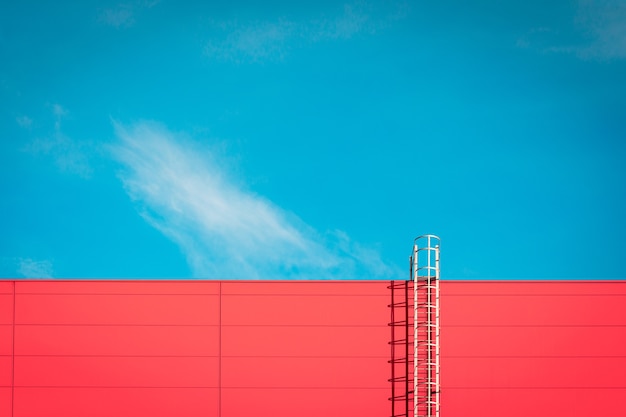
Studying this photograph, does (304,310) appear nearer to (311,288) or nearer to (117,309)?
(311,288)

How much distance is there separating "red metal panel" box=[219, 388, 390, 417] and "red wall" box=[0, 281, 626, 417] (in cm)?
2

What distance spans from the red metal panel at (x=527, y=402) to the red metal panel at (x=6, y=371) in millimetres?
7837

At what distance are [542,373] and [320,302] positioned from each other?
4216 mm

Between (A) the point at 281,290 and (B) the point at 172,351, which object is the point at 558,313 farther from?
(B) the point at 172,351

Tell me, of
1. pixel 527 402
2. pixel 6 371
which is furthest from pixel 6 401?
pixel 527 402

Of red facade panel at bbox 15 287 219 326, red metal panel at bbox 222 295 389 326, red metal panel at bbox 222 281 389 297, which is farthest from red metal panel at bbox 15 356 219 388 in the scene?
red metal panel at bbox 222 281 389 297

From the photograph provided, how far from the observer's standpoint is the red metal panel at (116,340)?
51.3 ft

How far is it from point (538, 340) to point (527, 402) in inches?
44.5

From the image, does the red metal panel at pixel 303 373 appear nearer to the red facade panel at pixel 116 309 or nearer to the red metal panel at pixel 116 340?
the red metal panel at pixel 116 340

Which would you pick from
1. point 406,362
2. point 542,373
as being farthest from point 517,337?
point 406,362

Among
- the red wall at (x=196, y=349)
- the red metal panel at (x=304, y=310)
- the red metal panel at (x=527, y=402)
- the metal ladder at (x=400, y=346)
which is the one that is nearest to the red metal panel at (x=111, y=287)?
the red wall at (x=196, y=349)

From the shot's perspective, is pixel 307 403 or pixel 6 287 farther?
pixel 6 287

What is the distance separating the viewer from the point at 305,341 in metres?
15.7

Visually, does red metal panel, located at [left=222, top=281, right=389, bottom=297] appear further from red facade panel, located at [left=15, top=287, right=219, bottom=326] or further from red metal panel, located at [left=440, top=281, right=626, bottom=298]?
red metal panel, located at [left=440, top=281, right=626, bottom=298]
